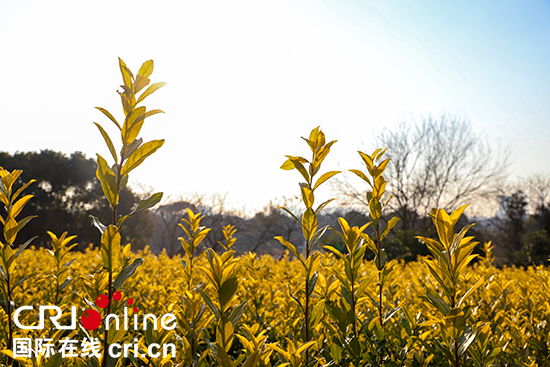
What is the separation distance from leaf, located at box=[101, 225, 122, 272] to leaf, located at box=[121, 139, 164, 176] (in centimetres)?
25

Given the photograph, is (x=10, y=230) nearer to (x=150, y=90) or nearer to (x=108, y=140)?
(x=108, y=140)

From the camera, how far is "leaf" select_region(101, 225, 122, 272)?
3.96 feet

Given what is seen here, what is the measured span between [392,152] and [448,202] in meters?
6.46

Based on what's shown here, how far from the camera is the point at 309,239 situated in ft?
5.43

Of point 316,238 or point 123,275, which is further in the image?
point 316,238

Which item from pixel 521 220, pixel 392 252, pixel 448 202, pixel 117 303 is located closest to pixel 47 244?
pixel 392 252

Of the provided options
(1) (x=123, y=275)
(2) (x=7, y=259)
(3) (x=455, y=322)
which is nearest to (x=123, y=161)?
(1) (x=123, y=275)

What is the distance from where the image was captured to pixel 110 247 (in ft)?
4.00

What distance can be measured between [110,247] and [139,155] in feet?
1.31

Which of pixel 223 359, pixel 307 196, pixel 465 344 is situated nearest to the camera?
pixel 223 359

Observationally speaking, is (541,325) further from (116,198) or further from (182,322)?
(116,198)

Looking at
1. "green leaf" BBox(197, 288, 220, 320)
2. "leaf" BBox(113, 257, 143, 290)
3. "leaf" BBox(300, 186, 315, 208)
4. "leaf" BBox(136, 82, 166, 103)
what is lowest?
"green leaf" BBox(197, 288, 220, 320)

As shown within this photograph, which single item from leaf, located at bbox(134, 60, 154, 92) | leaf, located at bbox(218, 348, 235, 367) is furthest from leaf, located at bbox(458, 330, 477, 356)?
leaf, located at bbox(134, 60, 154, 92)

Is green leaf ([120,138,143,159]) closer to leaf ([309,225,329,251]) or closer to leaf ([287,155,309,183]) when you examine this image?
leaf ([287,155,309,183])
